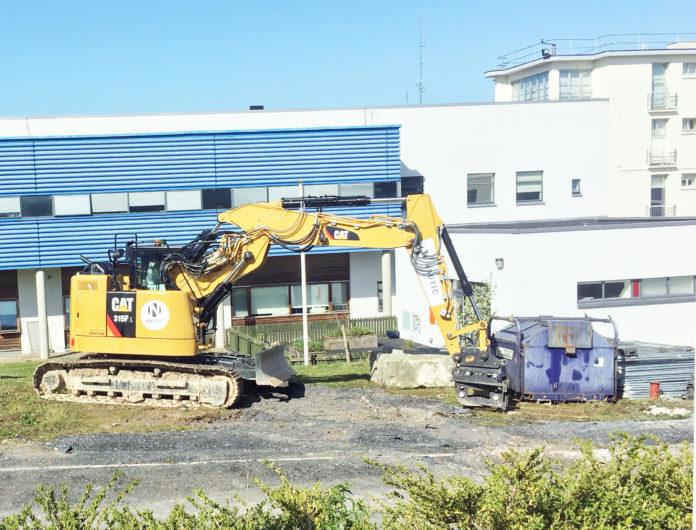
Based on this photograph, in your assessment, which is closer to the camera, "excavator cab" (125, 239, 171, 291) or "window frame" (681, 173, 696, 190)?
"excavator cab" (125, 239, 171, 291)

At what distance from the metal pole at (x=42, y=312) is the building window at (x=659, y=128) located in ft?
105

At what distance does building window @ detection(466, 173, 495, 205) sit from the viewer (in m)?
33.9

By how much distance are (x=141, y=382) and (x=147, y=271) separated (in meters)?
2.63

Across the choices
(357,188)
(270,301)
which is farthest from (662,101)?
(270,301)

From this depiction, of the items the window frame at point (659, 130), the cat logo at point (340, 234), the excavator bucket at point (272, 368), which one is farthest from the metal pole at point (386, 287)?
the window frame at point (659, 130)

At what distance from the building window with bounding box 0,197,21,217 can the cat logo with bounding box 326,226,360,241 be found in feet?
55.6

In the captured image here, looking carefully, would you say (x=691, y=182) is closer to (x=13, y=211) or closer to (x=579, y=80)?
(x=579, y=80)

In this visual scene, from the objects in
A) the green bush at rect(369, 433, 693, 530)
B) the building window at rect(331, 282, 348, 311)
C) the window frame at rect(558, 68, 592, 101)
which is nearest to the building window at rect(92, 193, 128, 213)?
the building window at rect(331, 282, 348, 311)

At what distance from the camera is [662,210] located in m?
41.3

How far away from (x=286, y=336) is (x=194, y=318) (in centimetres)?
1295

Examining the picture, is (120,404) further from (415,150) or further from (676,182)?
(676,182)

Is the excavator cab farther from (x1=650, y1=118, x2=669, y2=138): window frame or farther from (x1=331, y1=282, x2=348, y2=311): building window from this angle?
(x1=650, y1=118, x2=669, y2=138): window frame

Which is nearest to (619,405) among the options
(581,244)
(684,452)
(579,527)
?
(581,244)

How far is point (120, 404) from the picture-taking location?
1786 cm
